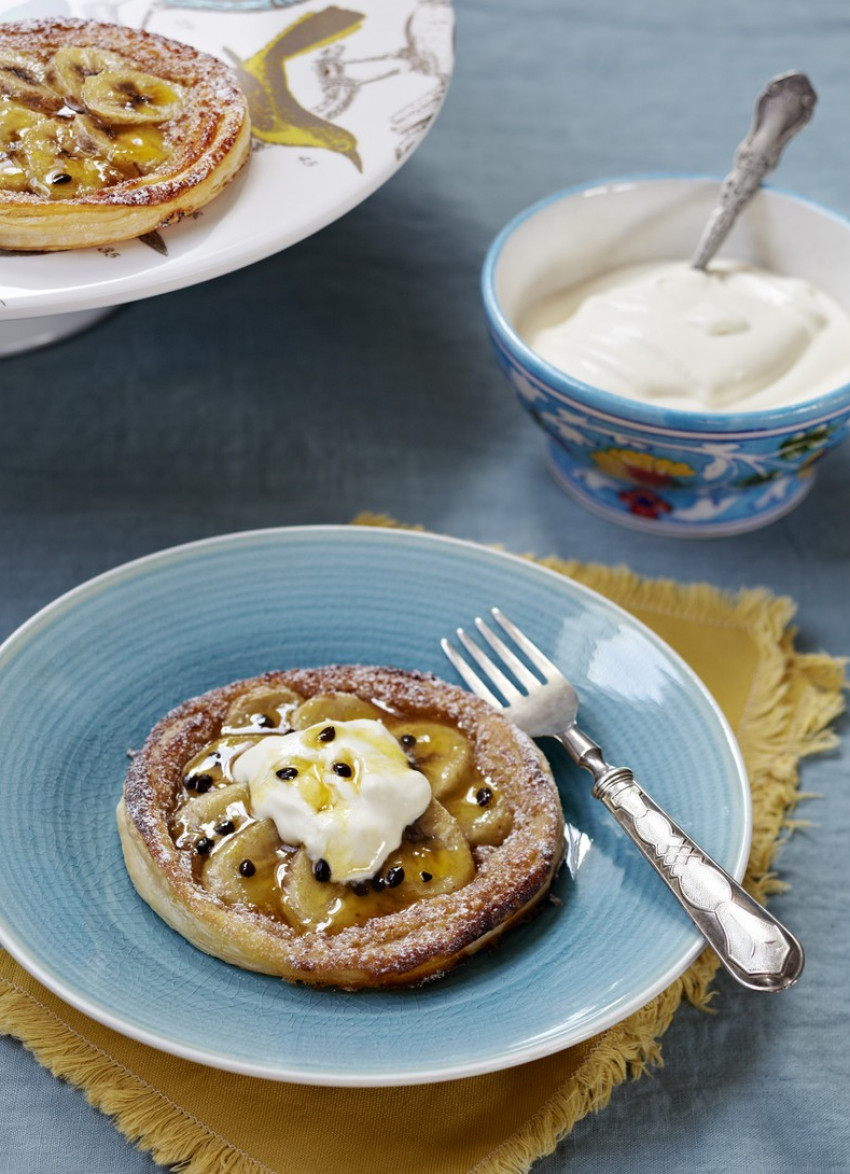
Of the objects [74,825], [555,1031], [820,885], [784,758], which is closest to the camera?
[555,1031]

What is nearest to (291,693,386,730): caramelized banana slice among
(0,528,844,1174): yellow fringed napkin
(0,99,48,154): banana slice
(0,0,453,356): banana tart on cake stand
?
(0,528,844,1174): yellow fringed napkin

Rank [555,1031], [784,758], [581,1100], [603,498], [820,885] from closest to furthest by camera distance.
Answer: [555,1031], [581,1100], [820,885], [784,758], [603,498]

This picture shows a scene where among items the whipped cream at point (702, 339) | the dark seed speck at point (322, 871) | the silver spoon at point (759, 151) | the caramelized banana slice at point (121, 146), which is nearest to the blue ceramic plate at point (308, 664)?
the dark seed speck at point (322, 871)

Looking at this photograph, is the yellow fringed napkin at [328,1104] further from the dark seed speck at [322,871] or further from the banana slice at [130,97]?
the banana slice at [130,97]

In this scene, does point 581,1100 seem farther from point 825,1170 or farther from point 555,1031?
point 825,1170

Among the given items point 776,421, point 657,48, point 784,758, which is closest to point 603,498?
point 776,421
